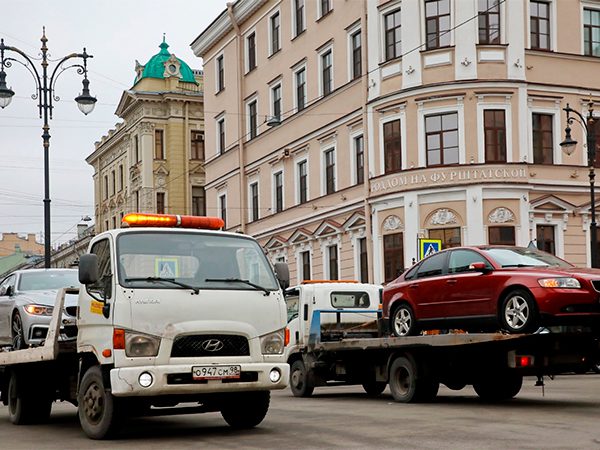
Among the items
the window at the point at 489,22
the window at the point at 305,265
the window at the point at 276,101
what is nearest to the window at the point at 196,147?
the window at the point at 276,101

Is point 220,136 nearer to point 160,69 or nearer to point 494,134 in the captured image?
point 160,69

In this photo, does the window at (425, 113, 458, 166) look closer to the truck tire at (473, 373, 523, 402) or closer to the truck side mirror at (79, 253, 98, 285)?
the truck tire at (473, 373, 523, 402)

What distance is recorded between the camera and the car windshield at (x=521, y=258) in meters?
14.6

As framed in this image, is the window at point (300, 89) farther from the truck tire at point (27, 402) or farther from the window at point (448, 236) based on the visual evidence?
the truck tire at point (27, 402)

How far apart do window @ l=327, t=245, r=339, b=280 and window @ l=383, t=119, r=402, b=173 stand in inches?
211

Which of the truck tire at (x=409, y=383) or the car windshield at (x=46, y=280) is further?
the truck tire at (x=409, y=383)

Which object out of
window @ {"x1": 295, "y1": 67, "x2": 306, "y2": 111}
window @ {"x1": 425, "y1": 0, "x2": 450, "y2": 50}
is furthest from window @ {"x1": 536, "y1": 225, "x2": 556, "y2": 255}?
window @ {"x1": 295, "y1": 67, "x2": 306, "y2": 111}

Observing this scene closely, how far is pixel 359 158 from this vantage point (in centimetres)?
3622

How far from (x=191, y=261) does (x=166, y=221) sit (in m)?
0.68

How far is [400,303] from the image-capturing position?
656 inches

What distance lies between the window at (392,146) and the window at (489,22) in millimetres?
3855

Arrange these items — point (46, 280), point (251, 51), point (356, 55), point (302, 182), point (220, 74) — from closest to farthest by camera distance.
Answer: point (46, 280) < point (356, 55) < point (302, 182) < point (251, 51) < point (220, 74)

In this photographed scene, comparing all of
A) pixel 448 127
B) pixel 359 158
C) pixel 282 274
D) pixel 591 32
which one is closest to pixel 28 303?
pixel 282 274

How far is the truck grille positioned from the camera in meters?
10.7
